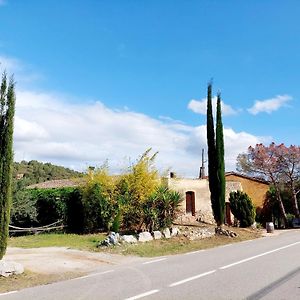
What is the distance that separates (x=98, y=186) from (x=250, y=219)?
38.9 ft

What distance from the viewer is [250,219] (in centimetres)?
2988

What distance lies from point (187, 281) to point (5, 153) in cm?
603

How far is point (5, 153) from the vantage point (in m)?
12.0

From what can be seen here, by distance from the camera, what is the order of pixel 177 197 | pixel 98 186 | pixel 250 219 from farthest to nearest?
1. pixel 250 219
2. pixel 98 186
3. pixel 177 197

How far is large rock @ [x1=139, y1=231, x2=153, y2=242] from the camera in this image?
64.3 ft

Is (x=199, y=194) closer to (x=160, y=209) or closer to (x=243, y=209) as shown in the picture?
(x=243, y=209)

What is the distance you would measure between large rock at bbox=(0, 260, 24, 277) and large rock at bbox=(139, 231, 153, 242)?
29.1ft

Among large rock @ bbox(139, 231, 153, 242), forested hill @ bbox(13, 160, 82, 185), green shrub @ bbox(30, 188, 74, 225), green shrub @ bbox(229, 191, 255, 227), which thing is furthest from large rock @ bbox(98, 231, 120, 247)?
forested hill @ bbox(13, 160, 82, 185)

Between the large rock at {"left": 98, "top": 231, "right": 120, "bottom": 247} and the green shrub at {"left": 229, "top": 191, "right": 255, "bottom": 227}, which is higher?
the green shrub at {"left": 229, "top": 191, "right": 255, "bottom": 227}

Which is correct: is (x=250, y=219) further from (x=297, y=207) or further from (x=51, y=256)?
(x=51, y=256)

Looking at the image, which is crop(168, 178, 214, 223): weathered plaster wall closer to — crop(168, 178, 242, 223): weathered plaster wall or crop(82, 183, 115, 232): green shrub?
crop(168, 178, 242, 223): weathered plaster wall

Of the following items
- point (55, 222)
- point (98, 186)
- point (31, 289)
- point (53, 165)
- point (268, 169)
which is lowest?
point (31, 289)

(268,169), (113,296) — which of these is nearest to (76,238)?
(113,296)

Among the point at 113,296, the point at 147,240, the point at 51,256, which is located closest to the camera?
the point at 113,296
